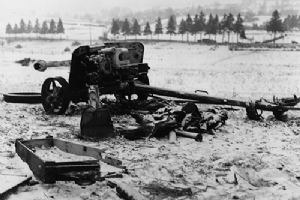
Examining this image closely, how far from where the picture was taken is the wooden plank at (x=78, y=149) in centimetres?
645

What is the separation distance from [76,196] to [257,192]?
2308mm

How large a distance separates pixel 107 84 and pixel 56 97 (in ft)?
4.30

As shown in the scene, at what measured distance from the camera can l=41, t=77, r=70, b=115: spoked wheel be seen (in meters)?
10.3

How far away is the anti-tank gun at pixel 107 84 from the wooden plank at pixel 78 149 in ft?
10.1

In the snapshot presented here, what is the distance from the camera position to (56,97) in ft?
34.7

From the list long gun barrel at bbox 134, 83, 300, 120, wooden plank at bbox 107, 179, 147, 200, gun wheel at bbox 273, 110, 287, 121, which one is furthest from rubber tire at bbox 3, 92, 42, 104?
wooden plank at bbox 107, 179, 147, 200

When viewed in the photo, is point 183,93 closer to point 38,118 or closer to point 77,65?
point 77,65

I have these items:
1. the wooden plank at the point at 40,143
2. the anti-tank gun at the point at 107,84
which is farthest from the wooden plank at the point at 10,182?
the anti-tank gun at the point at 107,84

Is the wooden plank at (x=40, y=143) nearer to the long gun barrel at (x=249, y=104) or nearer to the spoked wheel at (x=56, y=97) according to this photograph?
the spoked wheel at (x=56, y=97)

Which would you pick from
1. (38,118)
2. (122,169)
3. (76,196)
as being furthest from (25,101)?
(76,196)

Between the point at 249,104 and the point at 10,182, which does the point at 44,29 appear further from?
the point at 10,182

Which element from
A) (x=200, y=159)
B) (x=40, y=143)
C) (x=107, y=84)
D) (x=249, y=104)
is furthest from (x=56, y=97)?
(x=200, y=159)

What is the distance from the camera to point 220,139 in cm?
843

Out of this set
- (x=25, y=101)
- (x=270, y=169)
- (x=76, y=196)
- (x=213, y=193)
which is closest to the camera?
(x=76, y=196)
